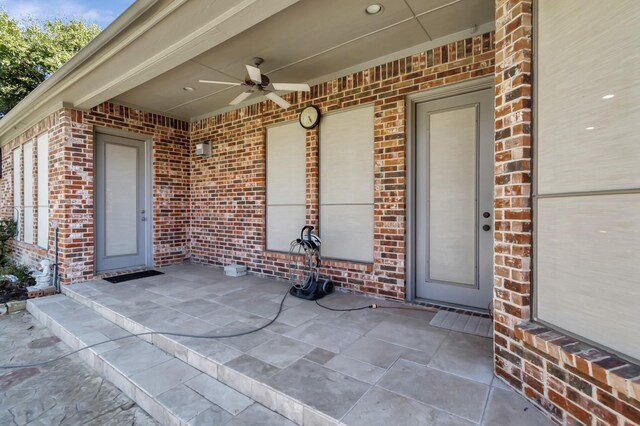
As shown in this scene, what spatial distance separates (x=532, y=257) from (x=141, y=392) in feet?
9.01

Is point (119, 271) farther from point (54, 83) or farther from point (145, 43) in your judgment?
point (145, 43)

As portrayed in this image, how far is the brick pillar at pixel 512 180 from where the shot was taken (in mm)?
1817

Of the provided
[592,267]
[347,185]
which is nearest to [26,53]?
[347,185]

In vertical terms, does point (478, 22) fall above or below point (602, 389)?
above

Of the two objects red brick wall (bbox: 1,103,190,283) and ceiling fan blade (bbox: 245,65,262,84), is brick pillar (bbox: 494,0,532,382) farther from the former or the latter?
red brick wall (bbox: 1,103,190,283)

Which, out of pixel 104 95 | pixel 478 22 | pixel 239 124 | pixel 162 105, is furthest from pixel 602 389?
pixel 162 105

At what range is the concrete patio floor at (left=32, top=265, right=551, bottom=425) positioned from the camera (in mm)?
1720

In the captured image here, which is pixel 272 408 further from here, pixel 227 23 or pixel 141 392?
pixel 227 23

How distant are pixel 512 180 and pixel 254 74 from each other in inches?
108

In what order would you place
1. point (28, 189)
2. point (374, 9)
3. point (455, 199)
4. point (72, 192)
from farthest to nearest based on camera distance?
1. point (28, 189)
2. point (72, 192)
3. point (455, 199)
4. point (374, 9)

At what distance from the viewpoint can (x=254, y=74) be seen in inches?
130

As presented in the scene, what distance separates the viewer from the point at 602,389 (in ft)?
4.49

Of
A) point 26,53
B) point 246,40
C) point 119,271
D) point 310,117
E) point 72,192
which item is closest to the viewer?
point 246,40

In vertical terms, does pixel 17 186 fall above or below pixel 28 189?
above
